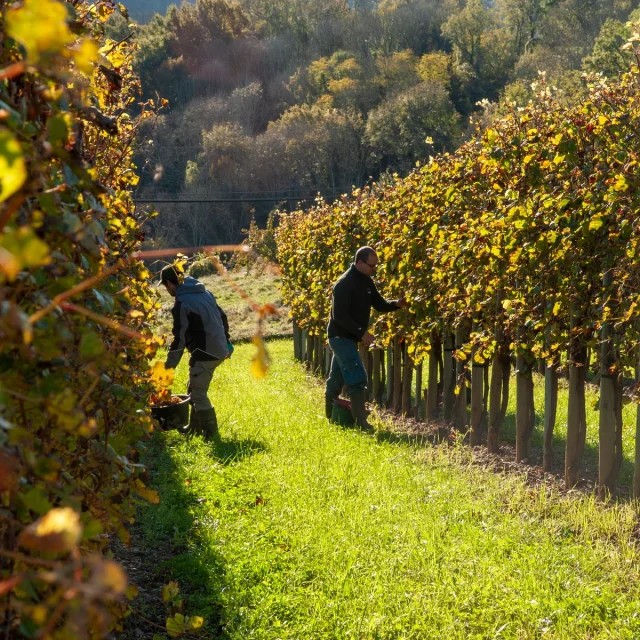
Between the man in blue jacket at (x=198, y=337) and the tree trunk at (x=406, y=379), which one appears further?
the tree trunk at (x=406, y=379)

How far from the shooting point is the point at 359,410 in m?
8.99

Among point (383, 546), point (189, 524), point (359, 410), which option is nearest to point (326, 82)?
point (359, 410)

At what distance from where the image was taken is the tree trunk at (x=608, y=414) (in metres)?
5.93

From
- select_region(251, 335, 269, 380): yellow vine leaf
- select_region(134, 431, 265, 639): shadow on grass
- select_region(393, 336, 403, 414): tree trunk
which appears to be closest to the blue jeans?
select_region(393, 336, 403, 414): tree trunk

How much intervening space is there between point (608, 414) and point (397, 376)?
4622mm

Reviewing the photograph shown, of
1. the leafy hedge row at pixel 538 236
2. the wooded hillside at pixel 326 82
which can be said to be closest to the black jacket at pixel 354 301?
the leafy hedge row at pixel 538 236

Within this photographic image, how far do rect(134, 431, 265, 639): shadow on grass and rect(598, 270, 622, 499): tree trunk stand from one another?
2.93 metres

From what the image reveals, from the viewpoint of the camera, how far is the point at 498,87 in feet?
191

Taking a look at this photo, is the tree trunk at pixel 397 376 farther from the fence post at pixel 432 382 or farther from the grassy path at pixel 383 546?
the grassy path at pixel 383 546

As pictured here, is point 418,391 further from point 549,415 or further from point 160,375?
point 160,375

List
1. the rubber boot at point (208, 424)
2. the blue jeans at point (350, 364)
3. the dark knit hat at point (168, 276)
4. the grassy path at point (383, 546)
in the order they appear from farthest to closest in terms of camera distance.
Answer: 1. the blue jeans at point (350, 364)
2. the rubber boot at point (208, 424)
3. the dark knit hat at point (168, 276)
4. the grassy path at point (383, 546)

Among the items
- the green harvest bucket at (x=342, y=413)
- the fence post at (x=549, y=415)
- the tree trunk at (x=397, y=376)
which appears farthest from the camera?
the tree trunk at (x=397, y=376)

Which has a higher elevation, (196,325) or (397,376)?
(196,325)

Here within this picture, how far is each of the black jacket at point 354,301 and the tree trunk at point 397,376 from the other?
1267mm
